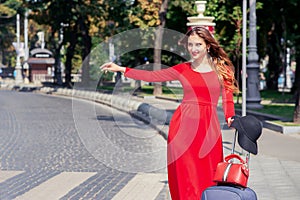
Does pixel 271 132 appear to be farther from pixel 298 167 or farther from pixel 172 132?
pixel 172 132

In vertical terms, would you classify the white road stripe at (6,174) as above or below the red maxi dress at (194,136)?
below

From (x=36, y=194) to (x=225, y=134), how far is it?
863cm

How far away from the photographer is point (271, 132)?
17.5 meters

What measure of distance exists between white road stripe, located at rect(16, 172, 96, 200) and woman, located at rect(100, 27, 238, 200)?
3.31 meters

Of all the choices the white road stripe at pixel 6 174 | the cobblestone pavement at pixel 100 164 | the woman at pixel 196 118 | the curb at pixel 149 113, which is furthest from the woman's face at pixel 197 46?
the curb at pixel 149 113

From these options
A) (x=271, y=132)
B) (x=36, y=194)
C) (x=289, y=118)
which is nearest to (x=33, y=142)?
(x=271, y=132)

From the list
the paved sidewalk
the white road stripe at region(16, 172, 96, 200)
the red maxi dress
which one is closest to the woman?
the red maxi dress

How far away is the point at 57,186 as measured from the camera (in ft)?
31.9

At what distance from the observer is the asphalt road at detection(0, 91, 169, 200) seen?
30.4 feet

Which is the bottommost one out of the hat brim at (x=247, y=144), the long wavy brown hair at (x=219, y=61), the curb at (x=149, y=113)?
the curb at (x=149, y=113)

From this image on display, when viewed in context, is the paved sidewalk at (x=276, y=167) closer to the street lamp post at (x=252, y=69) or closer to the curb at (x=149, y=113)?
the curb at (x=149, y=113)

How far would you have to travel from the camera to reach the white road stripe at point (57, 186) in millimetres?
8898

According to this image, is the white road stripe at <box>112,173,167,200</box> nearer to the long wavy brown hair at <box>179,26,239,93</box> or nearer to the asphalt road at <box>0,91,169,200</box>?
the asphalt road at <box>0,91,169,200</box>

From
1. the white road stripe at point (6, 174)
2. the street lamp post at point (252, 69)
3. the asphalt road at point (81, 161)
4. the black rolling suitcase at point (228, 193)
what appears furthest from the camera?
the street lamp post at point (252, 69)
